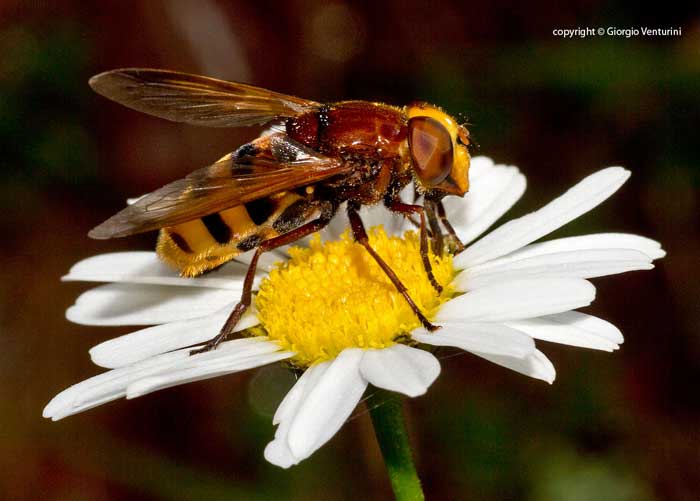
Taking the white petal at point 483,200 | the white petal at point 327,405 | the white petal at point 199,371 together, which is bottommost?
the white petal at point 327,405

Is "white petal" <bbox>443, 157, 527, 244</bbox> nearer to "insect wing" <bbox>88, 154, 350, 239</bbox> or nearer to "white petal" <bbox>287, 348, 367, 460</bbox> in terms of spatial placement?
"insect wing" <bbox>88, 154, 350, 239</bbox>

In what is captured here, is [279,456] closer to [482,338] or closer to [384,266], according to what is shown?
[482,338]

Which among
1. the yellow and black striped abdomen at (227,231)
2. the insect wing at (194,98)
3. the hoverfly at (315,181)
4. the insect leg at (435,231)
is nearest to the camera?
the hoverfly at (315,181)

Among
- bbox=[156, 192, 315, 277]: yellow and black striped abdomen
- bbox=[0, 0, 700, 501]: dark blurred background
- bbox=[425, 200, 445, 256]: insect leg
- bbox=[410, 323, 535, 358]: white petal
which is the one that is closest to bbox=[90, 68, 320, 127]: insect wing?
bbox=[156, 192, 315, 277]: yellow and black striped abdomen

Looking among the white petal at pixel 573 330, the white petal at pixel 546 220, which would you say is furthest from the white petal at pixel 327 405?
the white petal at pixel 546 220

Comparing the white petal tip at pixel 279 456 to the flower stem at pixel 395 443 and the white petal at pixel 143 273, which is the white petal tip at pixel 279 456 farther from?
the white petal at pixel 143 273

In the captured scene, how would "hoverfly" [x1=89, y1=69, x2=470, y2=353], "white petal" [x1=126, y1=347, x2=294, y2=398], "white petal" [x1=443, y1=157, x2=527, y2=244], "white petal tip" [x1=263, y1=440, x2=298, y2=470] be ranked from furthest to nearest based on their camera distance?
"white petal" [x1=443, y1=157, x2=527, y2=244], "hoverfly" [x1=89, y1=69, x2=470, y2=353], "white petal" [x1=126, y1=347, x2=294, y2=398], "white petal tip" [x1=263, y1=440, x2=298, y2=470]

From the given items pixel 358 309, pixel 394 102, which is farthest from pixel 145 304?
pixel 394 102
